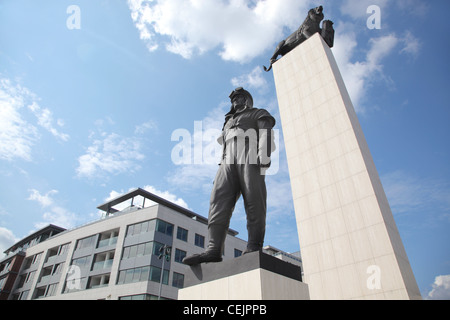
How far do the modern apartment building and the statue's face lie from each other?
2220cm

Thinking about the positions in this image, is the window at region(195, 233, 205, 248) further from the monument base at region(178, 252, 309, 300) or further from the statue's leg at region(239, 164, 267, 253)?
the statue's leg at region(239, 164, 267, 253)

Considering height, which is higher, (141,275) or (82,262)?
(82,262)

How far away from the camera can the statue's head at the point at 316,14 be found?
1211 centimetres

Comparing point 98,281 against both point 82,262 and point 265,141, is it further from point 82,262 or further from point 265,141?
point 265,141

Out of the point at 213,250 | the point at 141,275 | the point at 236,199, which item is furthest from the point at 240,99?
the point at 141,275

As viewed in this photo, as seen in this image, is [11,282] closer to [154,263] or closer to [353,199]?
[154,263]

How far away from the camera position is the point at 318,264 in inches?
314

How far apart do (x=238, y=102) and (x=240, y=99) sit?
76 millimetres

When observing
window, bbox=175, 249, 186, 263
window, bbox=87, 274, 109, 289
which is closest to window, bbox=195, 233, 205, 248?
window, bbox=175, 249, 186, 263

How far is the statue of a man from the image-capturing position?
14.3ft

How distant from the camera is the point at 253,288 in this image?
138 inches

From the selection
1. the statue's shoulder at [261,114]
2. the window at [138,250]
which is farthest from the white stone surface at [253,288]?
the window at [138,250]

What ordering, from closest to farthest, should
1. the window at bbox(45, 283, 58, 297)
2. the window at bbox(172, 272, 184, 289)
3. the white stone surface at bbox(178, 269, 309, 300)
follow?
the white stone surface at bbox(178, 269, 309, 300) → the window at bbox(172, 272, 184, 289) → the window at bbox(45, 283, 58, 297)
